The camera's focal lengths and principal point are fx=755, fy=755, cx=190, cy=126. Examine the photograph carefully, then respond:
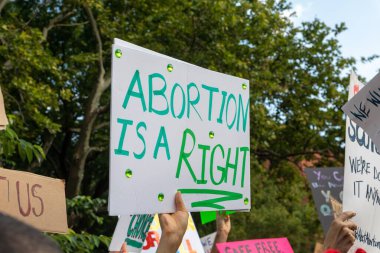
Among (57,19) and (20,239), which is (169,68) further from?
(57,19)

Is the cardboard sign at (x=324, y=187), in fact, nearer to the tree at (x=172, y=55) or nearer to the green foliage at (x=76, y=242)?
the green foliage at (x=76, y=242)

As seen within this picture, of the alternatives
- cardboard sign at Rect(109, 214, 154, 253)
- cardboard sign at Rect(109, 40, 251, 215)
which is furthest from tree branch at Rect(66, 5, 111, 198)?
cardboard sign at Rect(109, 40, 251, 215)

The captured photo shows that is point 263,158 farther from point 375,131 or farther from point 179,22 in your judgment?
point 375,131

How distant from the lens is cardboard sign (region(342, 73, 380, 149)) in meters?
3.25

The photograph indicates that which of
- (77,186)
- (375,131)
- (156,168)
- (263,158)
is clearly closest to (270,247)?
(375,131)

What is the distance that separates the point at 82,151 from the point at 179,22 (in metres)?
2.69

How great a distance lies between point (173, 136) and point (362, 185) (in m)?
1.29

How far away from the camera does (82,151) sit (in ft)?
41.2

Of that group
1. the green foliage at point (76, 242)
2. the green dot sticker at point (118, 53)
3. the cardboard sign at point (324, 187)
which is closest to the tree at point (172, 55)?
the cardboard sign at point (324, 187)

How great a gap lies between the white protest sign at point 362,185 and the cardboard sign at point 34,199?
4.67 ft

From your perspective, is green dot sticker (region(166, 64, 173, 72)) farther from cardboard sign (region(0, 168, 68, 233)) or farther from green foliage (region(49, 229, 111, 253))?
green foliage (region(49, 229, 111, 253))

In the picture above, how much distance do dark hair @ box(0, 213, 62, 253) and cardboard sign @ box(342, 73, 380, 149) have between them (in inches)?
96.4

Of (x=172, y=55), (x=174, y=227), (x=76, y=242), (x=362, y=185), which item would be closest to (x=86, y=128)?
(x=172, y=55)

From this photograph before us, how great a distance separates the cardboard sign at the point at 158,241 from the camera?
456 cm
